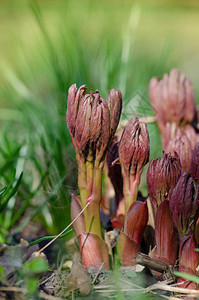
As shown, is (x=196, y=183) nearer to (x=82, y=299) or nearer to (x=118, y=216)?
(x=118, y=216)

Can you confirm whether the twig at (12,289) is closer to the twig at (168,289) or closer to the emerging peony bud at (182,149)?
the twig at (168,289)

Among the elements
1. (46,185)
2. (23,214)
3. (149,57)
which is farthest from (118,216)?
(149,57)

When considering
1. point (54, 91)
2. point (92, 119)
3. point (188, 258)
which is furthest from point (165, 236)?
point (54, 91)

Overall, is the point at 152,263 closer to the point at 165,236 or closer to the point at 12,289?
the point at 165,236

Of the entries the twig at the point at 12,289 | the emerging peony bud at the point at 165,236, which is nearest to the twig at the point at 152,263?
the emerging peony bud at the point at 165,236

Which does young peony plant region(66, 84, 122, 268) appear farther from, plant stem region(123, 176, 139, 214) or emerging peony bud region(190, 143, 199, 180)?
emerging peony bud region(190, 143, 199, 180)

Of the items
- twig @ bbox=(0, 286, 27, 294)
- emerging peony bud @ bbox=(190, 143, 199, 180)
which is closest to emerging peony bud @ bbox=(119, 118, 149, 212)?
emerging peony bud @ bbox=(190, 143, 199, 180)
